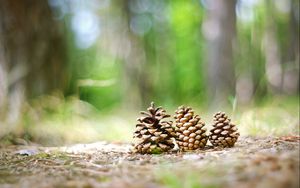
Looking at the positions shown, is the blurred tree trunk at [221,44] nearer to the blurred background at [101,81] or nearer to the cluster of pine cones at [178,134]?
the blurred background at [101,81]

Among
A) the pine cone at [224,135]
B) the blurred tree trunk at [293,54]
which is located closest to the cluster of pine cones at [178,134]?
the pine cone at [224,135]

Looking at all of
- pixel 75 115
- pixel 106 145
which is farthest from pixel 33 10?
pixel 106 145

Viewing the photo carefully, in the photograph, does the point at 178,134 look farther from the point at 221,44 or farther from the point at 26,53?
the point at 221,44

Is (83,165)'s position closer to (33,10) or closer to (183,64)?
(33,10)

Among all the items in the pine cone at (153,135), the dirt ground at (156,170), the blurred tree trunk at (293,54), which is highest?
the blurred tree trunk at (293,54)

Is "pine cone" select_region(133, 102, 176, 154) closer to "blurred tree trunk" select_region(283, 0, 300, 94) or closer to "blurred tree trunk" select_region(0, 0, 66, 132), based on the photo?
"blurred tree trunk" select_region(0, 0, 66, 132)
